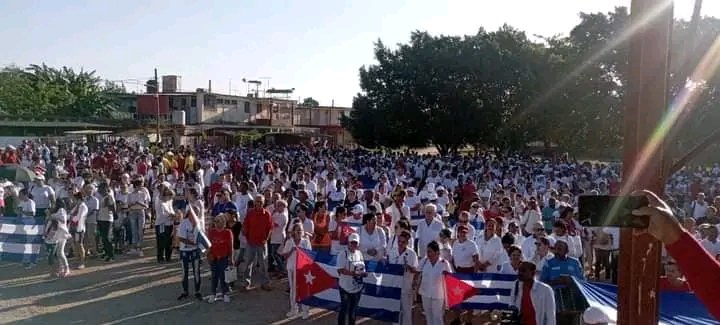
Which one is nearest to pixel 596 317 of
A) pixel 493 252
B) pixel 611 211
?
pixel 493 252

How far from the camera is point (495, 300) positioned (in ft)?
28.5

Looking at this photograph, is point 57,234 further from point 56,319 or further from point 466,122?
point 466,122

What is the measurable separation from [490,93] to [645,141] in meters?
39.0

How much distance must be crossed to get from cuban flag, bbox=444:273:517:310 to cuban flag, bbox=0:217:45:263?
353 inches

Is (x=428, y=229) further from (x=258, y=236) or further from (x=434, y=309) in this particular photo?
(x=258, y=236)

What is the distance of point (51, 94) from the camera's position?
61406 mm

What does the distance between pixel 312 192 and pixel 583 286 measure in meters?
9.75

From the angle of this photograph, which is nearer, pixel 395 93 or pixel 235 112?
pixel 395 93

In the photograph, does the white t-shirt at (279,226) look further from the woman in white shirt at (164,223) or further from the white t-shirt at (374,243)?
the woman in white shirt at (164,223)

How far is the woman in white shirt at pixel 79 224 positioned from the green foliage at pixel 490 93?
94.2 ft

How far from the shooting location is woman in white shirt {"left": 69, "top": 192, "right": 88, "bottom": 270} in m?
13.0

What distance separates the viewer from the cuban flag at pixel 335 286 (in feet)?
30.1

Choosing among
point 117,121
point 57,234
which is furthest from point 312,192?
point 117,121

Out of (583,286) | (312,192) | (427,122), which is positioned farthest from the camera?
(427,122)
